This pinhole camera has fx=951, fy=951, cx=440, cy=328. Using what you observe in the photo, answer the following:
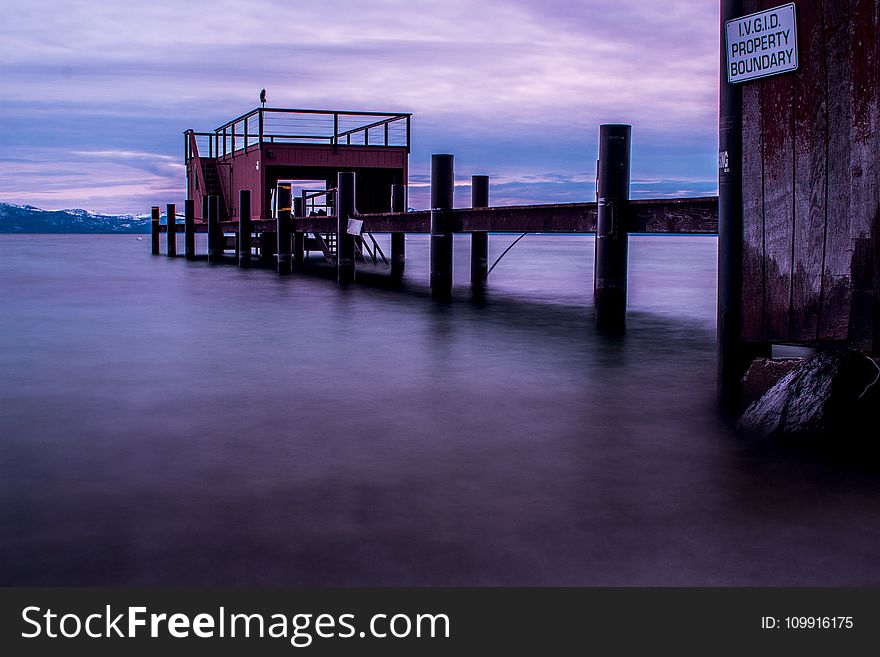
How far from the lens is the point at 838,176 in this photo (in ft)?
15.4

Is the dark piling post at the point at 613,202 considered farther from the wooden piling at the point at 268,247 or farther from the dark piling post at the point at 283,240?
the wooden piling at the point at 268,247

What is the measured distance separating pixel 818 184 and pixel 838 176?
0.34 feet

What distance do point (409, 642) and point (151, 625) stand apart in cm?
71

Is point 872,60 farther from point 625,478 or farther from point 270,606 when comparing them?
point 270,606

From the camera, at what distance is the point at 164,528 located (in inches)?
132

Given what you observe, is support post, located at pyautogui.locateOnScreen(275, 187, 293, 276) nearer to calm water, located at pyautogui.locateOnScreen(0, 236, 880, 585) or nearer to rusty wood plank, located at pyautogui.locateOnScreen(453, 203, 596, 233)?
rusty wood plank, located at pyautogui.locateOnScreen(453, 203, 596, 233)

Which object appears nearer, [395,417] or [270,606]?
[270,606]

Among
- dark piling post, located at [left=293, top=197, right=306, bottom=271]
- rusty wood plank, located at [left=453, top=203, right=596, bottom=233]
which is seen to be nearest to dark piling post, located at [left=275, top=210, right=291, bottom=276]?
dark piling post, located at [left=293, top=197, right=306, bottom=271]

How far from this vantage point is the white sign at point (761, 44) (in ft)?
15.6

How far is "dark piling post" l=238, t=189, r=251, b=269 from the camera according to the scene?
23156mm

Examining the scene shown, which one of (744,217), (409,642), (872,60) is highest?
(872,60)

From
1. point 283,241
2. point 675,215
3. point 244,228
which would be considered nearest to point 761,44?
point 675,215

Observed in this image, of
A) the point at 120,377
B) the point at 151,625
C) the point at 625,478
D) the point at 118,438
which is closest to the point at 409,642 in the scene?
the point at 151,625

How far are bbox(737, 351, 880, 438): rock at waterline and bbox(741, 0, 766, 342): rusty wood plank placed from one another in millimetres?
458
